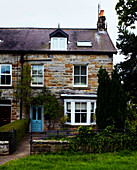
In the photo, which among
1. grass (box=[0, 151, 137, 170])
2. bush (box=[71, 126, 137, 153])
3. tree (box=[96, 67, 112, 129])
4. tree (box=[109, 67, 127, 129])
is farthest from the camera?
tree (box=[96, 67, 112, 129])

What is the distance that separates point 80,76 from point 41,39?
4.97m

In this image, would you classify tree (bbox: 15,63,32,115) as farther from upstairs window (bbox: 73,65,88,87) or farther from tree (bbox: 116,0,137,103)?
tree (bbox: 116,0,137,103)

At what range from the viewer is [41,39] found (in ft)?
61.0

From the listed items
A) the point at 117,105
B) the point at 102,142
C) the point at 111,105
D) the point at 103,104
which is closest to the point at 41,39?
the point at 103,104

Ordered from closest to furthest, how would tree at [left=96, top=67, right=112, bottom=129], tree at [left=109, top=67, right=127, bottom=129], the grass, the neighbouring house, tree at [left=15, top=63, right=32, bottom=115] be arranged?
the grass < tree at [left=109, top=67, right=127, bottom=129] < tree at [left=96, top=67, right=112, bottom=129] < tree at [left=15, top=63, right=32, bottom=115] < the neighbouring house

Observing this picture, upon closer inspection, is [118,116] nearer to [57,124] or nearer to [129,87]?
[57,124]

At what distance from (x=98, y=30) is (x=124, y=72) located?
181 inches

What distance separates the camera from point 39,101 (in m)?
16.4

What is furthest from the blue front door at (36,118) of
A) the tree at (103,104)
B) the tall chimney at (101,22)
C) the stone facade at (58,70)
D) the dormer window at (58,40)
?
the tall chimney at (101,22)

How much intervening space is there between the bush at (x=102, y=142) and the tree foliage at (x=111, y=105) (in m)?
0.75

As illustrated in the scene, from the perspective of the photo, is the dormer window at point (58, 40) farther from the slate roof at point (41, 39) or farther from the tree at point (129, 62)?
the tree at point (129, 62)

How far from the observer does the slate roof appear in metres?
17.2

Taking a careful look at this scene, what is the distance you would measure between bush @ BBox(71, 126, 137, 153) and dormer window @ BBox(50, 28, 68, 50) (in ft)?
31.1

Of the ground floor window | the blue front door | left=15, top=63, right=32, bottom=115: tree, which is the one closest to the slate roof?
left=15, top=63, right=32, bottom=115: tree
